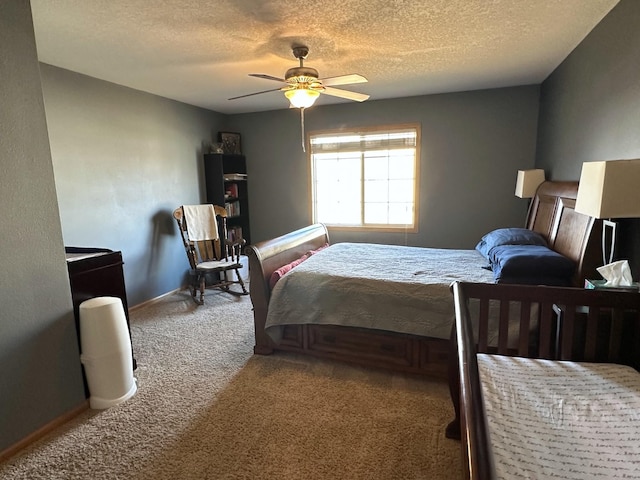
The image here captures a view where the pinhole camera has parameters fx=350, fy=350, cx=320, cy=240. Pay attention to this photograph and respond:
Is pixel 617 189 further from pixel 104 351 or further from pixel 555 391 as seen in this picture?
pixel 104 351

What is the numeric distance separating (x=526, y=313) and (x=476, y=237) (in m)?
2.96

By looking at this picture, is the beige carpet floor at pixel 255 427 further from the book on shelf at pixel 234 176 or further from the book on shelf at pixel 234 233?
the book on shelf at pixel 234 176

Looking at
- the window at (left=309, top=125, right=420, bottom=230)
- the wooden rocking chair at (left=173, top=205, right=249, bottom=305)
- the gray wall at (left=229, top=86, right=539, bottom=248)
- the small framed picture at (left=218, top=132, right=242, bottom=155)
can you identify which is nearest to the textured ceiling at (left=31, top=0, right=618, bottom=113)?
the gray wall at (left=229, top=86, right=539, bottom=248)

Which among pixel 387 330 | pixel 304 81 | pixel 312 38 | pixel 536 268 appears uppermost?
pixel 312 38

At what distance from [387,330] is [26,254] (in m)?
2.18

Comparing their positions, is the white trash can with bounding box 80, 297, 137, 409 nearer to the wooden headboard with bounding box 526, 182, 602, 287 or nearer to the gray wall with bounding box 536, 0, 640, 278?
the wooden headboard with bounding box 526, 182, 602, 287

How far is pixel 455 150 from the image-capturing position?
4.34 m

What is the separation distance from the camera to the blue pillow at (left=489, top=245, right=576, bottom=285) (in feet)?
7.24

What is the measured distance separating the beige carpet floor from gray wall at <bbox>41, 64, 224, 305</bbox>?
1478mm

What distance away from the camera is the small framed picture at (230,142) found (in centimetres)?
506

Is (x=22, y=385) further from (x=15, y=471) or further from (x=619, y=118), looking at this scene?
(x=619, y=118)

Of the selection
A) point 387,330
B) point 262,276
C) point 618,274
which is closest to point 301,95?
point 262,276

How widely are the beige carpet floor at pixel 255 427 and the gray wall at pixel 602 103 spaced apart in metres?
1.53

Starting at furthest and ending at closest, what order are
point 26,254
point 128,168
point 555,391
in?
point 128,168
point 26,254
point 555,391
